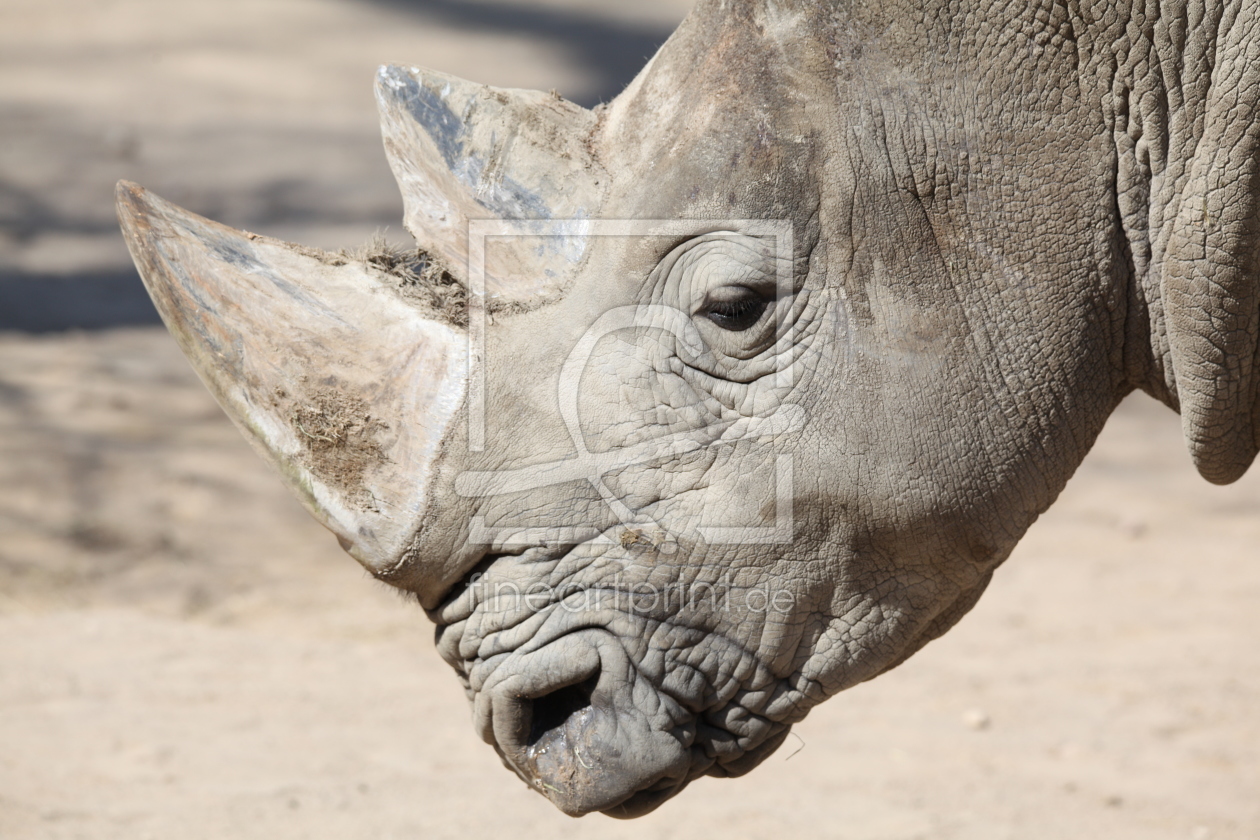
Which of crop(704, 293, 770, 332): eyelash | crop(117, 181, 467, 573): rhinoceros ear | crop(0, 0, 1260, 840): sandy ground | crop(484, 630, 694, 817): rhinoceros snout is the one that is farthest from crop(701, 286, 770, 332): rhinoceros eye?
crop(0, 0, 1260, 840): sandy ground

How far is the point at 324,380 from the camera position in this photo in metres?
2.76

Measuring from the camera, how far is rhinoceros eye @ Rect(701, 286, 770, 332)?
2.75 metres

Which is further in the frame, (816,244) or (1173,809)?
(1173,809)

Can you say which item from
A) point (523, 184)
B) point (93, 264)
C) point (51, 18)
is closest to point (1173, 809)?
point (523, 184)

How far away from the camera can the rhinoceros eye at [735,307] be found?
9.02ft

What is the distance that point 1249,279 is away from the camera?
107 inches

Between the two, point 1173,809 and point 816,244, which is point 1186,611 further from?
point 816,244

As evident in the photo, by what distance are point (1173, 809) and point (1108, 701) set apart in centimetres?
81

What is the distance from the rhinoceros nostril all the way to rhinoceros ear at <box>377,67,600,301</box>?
820 millimetres

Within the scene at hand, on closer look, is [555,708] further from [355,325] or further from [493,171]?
[493,171]

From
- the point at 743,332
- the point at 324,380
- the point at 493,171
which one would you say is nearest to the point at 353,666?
the point at 324,380

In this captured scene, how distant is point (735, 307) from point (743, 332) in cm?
5

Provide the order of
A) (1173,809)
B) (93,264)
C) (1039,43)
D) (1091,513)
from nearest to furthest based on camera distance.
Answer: (1039,43), (1173,809), (1091,513), (93,264)

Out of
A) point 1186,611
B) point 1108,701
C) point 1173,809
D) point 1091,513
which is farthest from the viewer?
point 1091,513
